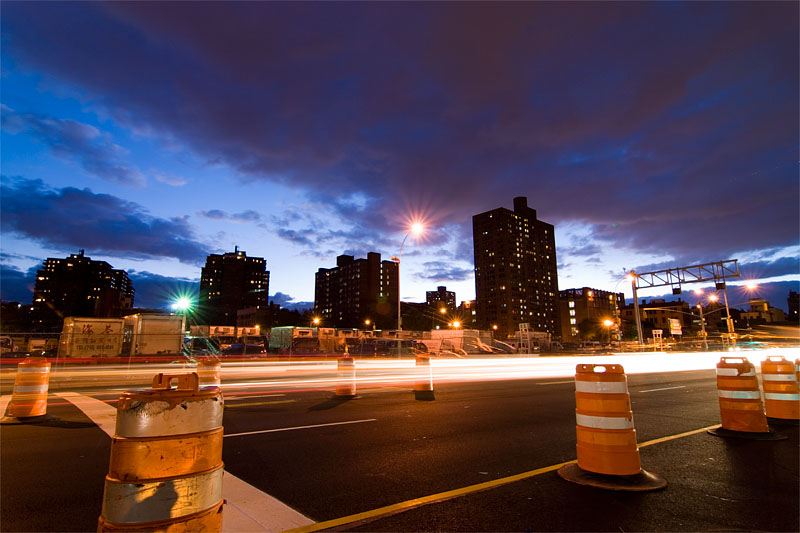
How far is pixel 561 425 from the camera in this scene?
8148 mm

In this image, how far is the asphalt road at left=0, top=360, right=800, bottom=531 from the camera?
12.8 ft

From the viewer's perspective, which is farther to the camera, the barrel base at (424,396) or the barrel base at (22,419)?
the barrel base at (424,396)

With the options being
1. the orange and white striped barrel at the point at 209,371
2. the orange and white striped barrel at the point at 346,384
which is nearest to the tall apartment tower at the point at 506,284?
the orange and white striped barrel at the point at 346,384

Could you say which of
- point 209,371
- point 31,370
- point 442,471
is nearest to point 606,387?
point 442,471

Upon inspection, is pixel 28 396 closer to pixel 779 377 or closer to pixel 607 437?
pixel 607 437

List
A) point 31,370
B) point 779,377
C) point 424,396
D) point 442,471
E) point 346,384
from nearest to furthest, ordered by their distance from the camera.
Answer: point 442,471 < point 779,377 < point 31,370 < point 424,396 < point 346,384

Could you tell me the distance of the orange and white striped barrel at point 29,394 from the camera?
8789 millimetres

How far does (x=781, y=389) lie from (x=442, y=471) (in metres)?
7.87

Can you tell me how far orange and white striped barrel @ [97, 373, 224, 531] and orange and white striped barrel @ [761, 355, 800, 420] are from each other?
10.2 metres

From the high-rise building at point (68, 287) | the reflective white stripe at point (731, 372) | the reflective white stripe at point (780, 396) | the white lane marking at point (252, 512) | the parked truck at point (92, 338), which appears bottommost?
the white lane marking at point (252, 512)

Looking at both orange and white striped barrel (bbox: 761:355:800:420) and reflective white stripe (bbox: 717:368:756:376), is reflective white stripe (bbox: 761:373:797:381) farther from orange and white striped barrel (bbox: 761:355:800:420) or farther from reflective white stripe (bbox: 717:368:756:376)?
reflective white stripe (bbox: 717:368:756:376)

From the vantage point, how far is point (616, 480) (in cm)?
484

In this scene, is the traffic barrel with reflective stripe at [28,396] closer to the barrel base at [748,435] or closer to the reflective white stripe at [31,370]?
the reflective white stripe at [31,370]

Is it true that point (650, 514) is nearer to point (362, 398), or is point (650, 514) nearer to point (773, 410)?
point (773, 410)
